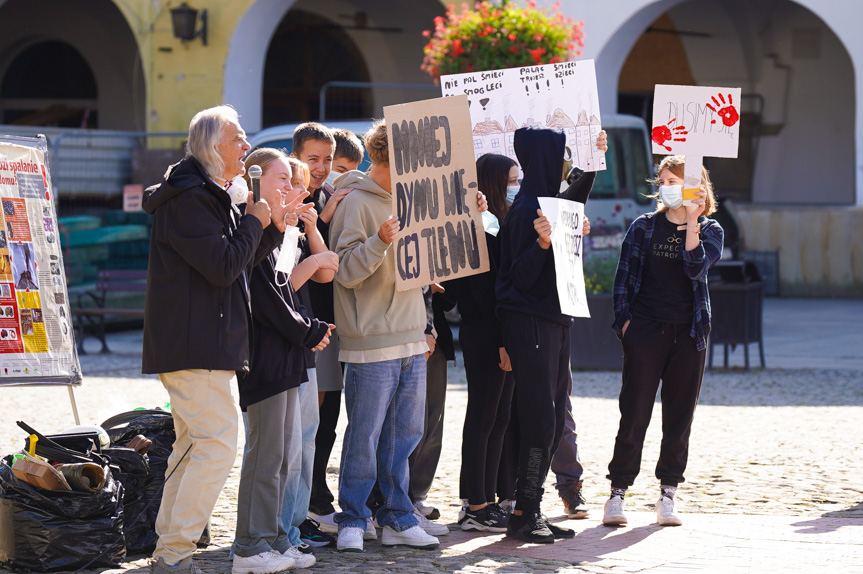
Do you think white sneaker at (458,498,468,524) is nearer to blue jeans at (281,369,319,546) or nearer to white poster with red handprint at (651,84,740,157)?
blue jeans at (281,369,319,546)

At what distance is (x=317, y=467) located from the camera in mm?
5594

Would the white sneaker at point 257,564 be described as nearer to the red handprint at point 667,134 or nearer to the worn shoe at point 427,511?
the worn shoe at point 427,511

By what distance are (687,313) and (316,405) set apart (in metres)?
1.81

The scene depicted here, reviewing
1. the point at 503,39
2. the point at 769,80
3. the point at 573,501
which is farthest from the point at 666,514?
the point at 769,80

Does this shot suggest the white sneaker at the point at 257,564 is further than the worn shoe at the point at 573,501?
No

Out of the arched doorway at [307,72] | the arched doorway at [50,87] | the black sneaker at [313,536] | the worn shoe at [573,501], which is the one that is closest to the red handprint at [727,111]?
the worn shoe at [573,501]

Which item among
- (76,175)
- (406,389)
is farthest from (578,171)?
(76,175)

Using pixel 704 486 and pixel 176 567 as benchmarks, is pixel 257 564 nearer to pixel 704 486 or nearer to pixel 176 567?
pixel 176 567

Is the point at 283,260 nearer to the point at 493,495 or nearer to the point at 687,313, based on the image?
the point at 493,495

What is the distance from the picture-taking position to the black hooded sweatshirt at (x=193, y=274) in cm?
424

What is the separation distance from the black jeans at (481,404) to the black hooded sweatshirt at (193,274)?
1.44 m

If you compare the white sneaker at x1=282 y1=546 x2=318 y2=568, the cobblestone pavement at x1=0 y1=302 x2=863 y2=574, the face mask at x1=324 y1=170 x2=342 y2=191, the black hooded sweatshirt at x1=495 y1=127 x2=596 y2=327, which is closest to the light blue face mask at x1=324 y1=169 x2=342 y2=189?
the face mask at x1=324 y1=170 x2=342 y2=191

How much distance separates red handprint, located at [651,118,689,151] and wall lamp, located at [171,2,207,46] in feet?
43.6

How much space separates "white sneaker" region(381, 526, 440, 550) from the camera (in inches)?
204
